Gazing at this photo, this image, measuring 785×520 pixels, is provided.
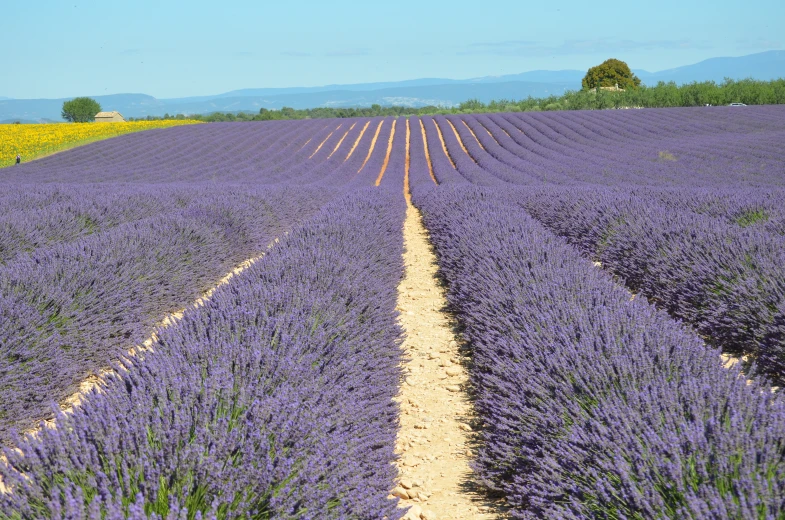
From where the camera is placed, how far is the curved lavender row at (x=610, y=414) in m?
1.82

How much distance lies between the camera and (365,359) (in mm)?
3184

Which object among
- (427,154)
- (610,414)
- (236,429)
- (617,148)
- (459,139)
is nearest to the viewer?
(236,429)

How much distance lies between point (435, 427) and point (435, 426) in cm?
1

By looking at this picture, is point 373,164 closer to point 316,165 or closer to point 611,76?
point 316,165

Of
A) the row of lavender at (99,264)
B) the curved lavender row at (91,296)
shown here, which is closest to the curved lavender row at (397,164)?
the row of lavender at (99,264)

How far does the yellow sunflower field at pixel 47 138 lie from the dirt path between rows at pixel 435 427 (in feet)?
85.9

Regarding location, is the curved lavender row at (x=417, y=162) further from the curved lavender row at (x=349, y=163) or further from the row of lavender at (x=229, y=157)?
the curved lavender row at (x=349, y=163)

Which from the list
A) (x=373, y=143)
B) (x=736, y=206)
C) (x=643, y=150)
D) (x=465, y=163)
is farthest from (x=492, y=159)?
(x=736, y=206)

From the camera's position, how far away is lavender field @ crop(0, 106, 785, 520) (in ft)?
5.94

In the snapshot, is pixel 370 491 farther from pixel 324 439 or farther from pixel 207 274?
pixel 207 274

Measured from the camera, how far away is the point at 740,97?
39781 millimetres

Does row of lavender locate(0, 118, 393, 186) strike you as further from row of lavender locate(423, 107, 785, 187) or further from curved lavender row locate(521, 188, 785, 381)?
curved lavender row locate(521, 188, 785, 381)

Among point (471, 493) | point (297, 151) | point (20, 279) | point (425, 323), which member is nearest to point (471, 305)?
point (425, 323)

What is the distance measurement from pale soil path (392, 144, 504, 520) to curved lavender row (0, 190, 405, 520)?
0.83 feet
